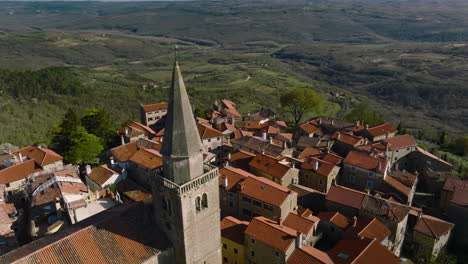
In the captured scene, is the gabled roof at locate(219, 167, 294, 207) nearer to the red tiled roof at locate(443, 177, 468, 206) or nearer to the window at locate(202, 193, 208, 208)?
the window at locate(202, 193, 208, 208)

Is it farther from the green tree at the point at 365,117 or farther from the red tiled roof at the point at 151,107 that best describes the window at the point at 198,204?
the green tree at the point at 365,117

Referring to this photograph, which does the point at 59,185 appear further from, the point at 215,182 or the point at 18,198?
the point at 215,182

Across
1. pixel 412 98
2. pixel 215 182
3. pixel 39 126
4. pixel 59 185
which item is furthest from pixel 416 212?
pixel 412 98

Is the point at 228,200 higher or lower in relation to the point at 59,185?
lower

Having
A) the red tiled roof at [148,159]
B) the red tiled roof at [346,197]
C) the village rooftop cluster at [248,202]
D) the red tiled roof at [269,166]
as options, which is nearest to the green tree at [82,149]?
the village rooftop cluster at [248,202]

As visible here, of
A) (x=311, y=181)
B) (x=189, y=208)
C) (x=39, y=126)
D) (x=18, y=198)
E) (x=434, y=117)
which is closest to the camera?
(x=189, y=208)

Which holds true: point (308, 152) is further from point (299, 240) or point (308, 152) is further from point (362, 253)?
point (299, 240)

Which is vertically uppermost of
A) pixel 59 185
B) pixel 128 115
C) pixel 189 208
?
pixel 189 208
